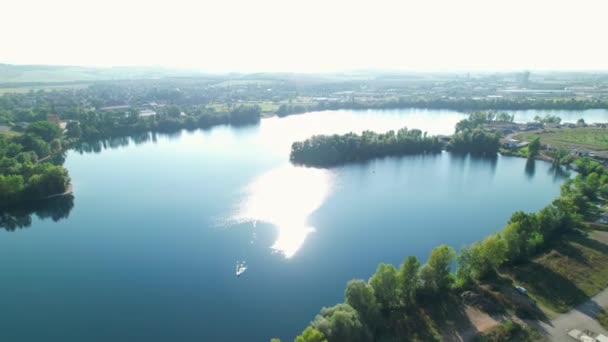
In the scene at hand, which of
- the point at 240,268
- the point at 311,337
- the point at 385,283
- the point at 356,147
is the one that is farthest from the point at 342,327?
the point at 356,147

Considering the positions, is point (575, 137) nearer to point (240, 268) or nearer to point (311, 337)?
point (240, 268)

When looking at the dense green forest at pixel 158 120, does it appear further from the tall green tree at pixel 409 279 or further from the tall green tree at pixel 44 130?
the tall green tree at pixel 409 279

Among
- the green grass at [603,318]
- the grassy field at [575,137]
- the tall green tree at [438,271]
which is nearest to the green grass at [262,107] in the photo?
the grassy field at [575,137]

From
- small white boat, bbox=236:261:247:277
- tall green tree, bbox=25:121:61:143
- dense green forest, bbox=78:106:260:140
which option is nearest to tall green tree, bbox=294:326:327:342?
small white boat, bbox=236:261:247:277

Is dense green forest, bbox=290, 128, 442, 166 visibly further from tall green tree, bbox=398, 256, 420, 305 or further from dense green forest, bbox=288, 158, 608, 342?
tall green tree, bbox=398, 256, 420, 305

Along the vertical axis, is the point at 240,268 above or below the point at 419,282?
below

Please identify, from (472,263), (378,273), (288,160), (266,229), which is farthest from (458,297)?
(288,160)
